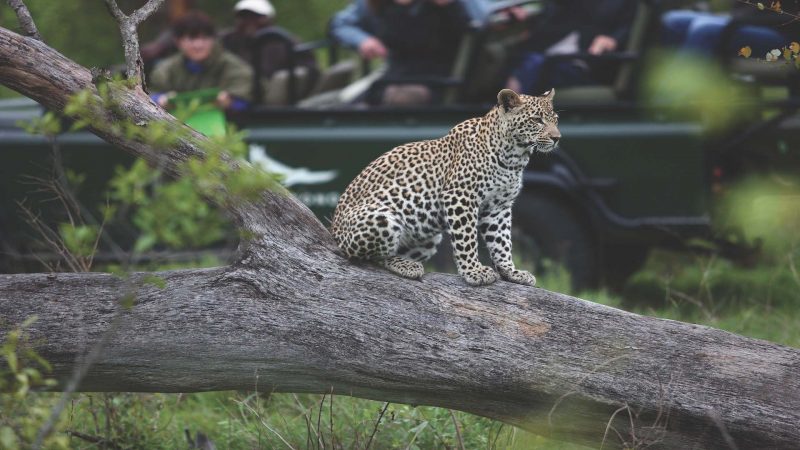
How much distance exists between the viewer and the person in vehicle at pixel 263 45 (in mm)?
9178

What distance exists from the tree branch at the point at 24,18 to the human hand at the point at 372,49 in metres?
4.35

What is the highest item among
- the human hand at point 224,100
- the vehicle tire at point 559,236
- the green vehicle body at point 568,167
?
the human hand at point 224,100

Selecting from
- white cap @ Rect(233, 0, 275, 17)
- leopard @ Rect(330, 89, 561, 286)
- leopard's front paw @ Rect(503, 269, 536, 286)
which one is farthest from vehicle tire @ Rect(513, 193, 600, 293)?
leopard's front paw @ Rect(503, 269, 536, 286)

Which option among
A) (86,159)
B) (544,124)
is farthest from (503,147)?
(86,159)

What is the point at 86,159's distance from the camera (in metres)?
9.09

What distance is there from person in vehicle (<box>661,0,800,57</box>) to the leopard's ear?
10.5ft

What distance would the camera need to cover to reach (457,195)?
16.7 ft

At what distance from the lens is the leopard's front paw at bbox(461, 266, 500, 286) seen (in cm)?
488

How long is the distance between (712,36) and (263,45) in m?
3.38

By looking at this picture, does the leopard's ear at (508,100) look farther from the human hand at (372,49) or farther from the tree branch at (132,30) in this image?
the human hand at (372,49)

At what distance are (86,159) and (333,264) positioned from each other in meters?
4.80

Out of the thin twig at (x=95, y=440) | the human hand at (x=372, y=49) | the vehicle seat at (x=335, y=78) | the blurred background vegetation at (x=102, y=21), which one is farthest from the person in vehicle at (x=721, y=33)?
the blurred background vegetation at (x=102, y=21)

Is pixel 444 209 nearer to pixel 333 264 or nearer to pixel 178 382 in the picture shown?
pixel 333 264

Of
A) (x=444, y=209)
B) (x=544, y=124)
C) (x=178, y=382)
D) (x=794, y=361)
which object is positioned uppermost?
(x=544, y=124)
